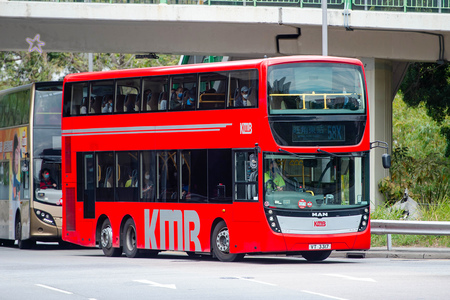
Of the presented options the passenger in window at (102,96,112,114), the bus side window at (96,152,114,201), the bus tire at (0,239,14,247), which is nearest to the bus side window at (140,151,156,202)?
the bus side window at (96,152,114,201)

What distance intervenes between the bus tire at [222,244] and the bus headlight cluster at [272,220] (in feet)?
3.44

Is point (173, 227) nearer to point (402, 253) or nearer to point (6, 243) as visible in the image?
point (402, 253)

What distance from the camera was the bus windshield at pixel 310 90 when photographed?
694 inches

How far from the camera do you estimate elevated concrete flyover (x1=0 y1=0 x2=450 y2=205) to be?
82.3ft

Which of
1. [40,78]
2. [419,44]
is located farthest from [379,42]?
[40,78]

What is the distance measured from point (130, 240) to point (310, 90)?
5645 millimetres

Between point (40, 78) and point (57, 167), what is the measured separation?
21.7 m

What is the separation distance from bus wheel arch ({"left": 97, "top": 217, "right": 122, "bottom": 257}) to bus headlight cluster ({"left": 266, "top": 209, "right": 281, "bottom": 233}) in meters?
4.96

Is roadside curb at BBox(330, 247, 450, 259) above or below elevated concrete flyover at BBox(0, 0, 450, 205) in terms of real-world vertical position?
below

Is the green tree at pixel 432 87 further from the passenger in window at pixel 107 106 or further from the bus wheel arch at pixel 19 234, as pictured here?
the passenger in window at pixel 107 106

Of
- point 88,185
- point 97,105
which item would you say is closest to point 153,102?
point 97,105

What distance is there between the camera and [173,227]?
768 inches

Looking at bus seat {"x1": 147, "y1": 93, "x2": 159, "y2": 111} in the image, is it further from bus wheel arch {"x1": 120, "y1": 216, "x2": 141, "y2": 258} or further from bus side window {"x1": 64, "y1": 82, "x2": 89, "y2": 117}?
bus wheel arch {"x1": 120, "y1": 216, "x2": 141, "y2": 258}

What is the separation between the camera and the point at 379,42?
27.3 metres
